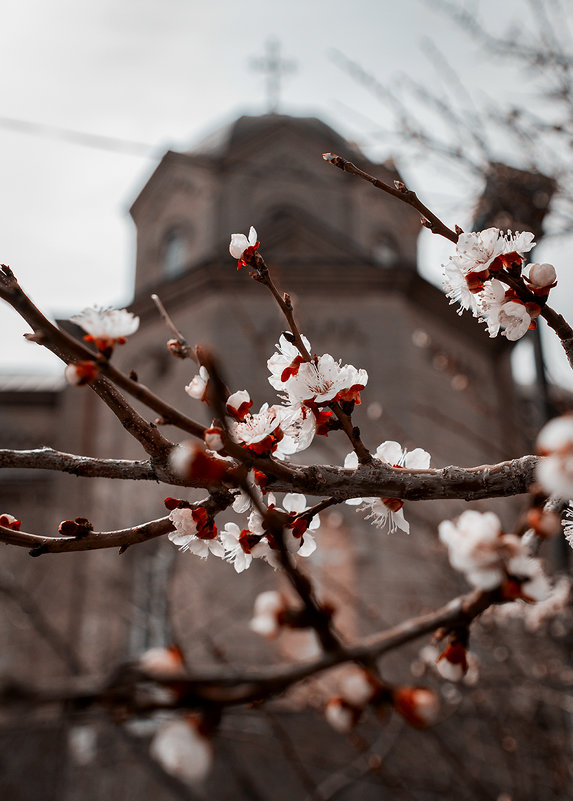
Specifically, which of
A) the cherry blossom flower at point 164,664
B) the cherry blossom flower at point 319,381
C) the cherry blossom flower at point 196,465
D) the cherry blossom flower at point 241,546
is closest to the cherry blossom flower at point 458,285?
the cherry blossom flower at point 319,381

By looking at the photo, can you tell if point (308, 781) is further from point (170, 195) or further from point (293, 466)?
point (170, 195)

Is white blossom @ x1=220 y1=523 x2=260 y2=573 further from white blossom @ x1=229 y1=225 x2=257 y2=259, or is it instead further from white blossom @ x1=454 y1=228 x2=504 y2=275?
white blossom @ x1=454 y1=228 x2=504 y2=275

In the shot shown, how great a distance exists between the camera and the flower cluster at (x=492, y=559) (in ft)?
3.05

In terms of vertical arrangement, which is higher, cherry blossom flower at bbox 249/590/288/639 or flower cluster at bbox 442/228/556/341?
flower cluster at bbox 442/228/556/341

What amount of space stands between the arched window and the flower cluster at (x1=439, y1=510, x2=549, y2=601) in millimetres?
10511

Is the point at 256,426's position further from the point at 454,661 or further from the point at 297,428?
the point at 454,661

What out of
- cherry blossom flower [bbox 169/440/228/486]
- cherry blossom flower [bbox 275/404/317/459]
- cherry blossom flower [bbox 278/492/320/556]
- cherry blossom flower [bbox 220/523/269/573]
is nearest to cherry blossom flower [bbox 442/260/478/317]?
cherry blossom flower [bbox 275/404/317/459]

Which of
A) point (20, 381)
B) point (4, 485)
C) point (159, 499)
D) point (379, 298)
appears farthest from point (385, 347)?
point (20, 381)

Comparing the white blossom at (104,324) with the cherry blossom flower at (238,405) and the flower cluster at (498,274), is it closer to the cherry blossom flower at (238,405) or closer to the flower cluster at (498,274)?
the cherry blossom flower at (238,405)

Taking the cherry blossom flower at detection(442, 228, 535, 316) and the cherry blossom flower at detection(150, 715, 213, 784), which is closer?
the cherry blossom flower at detection(150, 715, 213, 784)

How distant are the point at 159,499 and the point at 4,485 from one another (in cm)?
375

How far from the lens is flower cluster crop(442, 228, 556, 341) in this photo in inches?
53.8

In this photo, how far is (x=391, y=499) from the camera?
141 centimetres

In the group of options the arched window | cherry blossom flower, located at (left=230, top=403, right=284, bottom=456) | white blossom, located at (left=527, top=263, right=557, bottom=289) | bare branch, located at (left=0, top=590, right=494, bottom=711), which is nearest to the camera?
bare branch, located at (left=0, top=590, right=494, bottom=711)
